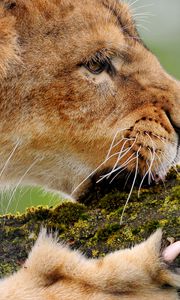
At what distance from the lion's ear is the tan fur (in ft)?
4.21

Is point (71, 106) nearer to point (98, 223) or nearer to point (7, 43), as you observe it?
point (7, 43)

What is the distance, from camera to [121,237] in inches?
171

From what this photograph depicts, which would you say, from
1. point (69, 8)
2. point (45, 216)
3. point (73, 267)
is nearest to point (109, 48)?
point (69, 8)

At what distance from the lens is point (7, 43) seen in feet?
16.5

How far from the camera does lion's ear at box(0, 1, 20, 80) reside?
5.02 metres

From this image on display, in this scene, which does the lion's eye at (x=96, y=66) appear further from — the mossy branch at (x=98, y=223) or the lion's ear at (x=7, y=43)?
the mossy branch at (x=98, y=223)

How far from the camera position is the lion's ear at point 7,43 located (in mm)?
5016

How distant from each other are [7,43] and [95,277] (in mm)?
1617

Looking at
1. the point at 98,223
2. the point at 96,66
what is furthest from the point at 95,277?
the point at 96,66

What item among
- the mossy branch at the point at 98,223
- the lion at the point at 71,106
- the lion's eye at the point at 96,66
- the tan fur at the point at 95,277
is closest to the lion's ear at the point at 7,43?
the lion at the point at 71,106

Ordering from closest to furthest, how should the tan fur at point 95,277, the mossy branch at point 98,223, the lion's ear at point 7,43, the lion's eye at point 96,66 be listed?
the tan fur at point 95,277 < the mossy branch at point 98,223 < the lion's ear at point 7,43 < the lion's eye at point 96,66

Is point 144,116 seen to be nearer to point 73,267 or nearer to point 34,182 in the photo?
point 34,182

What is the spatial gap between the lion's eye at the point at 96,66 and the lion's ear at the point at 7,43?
1.41 ft

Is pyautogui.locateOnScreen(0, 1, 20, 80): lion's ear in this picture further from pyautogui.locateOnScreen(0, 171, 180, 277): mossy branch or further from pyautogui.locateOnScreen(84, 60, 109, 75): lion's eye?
pyautogui.locateOnScreen(0, 171, 180, 277): mossy branch
